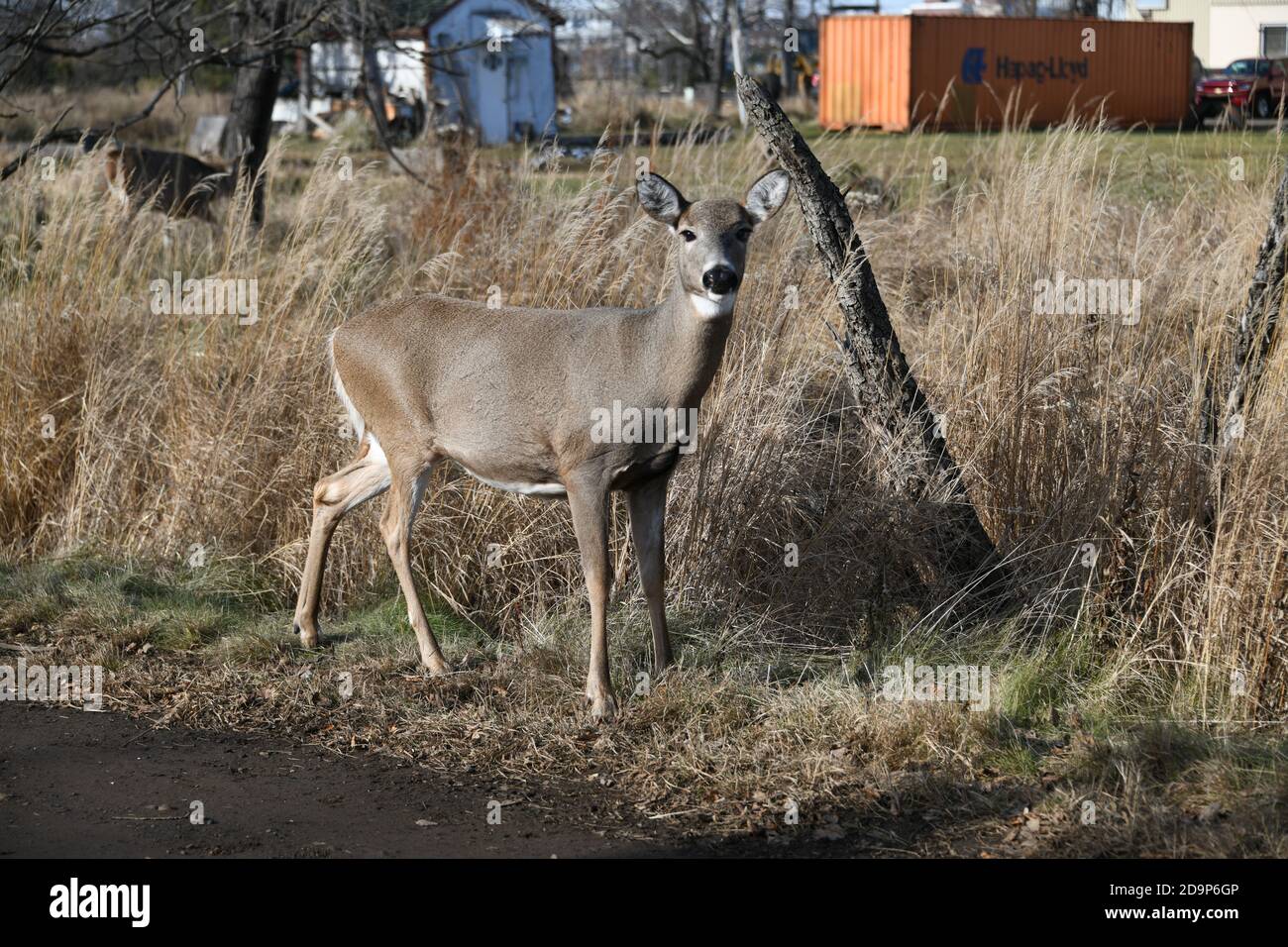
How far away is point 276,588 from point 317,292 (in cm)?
186

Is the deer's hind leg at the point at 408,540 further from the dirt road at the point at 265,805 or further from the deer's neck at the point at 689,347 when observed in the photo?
the deer's neck at the point at 689,347

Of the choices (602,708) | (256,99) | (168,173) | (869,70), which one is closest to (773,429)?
(602,708)

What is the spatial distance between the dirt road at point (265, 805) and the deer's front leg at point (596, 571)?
22.4 inches

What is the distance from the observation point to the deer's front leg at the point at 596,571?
18.9 feet

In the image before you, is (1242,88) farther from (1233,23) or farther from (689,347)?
(689,347)

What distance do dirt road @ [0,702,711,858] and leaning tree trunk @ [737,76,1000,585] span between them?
242cm

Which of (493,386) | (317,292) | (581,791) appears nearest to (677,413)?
(493,386)

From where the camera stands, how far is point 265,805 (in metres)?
5.11

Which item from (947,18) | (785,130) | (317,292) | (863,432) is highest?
(947,18)

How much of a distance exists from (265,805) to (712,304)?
2441mm

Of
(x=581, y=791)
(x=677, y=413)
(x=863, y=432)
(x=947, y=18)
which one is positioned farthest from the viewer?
(x=947, y=18)

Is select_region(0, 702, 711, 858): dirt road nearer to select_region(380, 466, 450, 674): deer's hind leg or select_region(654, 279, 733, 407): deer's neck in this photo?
select_region(380, 466, 450, 674): deer's hind leg

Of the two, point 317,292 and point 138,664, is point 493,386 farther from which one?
point 317,292

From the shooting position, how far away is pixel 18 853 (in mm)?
4676
